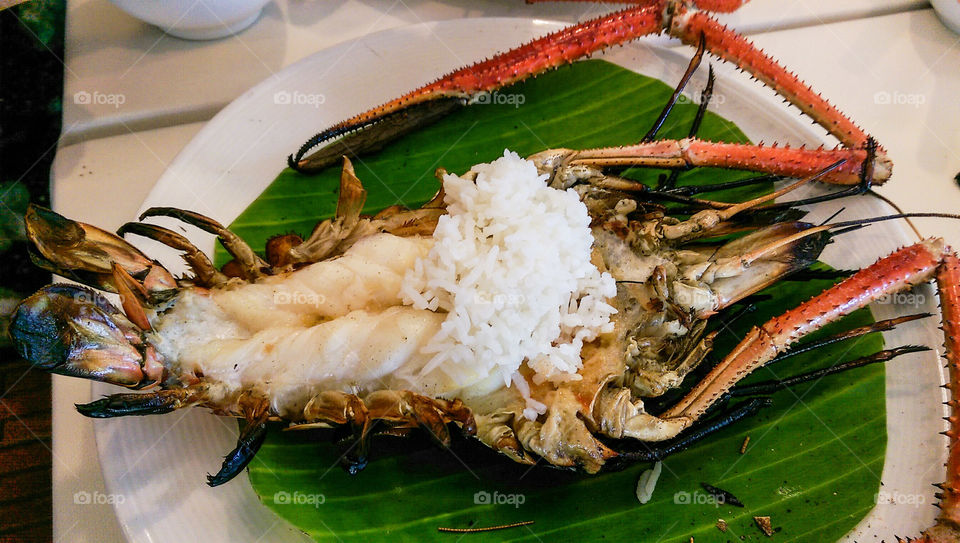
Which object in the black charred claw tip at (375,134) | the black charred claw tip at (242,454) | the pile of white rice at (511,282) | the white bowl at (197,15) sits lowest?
the black charred claw tip at (242,454)

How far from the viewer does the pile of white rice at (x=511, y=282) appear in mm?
2605

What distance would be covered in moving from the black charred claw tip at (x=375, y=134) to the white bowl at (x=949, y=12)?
3.21m

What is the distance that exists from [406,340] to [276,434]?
29.2 inches

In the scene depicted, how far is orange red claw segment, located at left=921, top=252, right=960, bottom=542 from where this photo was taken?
102 inches

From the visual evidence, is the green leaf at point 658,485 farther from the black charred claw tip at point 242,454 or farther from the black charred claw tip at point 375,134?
the black charred claw tip at point 375,134

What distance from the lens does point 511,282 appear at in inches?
103

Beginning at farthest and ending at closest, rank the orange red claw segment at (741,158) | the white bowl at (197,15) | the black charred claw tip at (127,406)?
the white bowl at (197,15) → the orange red claw segment at (741,158) → the black charred claw tip at (127,406)

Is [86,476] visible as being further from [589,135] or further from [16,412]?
[589,135]

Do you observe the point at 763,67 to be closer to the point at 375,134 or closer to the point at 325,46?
the point at 375,134

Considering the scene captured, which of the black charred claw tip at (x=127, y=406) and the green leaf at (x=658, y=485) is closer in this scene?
the black charred claw tip at (x=127, y=406)

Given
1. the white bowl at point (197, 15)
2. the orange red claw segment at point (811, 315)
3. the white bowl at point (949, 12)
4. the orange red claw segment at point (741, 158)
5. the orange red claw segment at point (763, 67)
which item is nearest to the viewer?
the orange red claw segment at point (811, 315)

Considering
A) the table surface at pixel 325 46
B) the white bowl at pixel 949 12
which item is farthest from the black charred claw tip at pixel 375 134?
the white bowl at pixel 949 12

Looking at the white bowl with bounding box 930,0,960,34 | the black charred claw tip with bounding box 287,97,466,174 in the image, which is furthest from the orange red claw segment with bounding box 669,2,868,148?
the white bowl with bounding box 930,0,960,34

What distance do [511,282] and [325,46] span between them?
2537 mm
